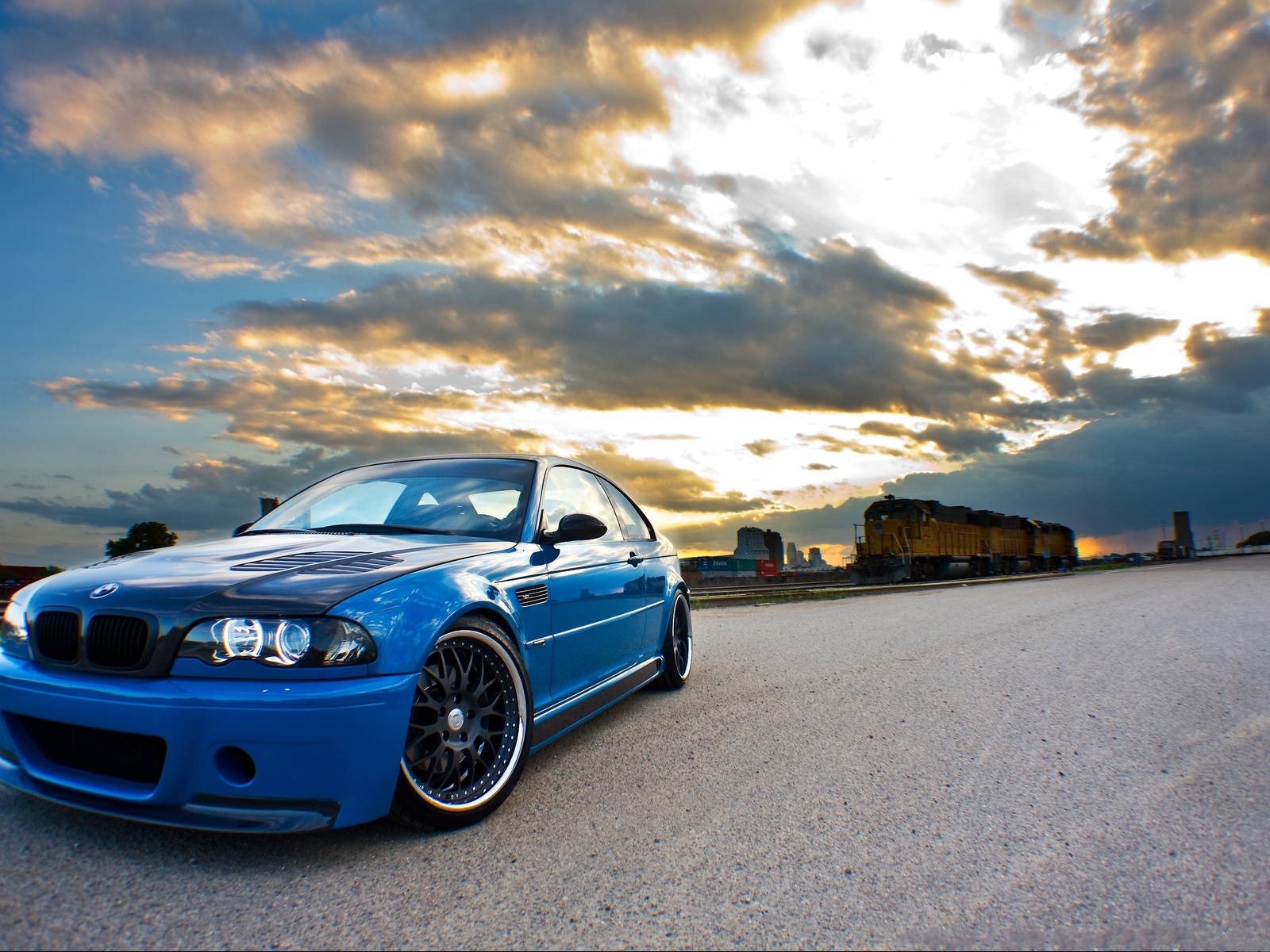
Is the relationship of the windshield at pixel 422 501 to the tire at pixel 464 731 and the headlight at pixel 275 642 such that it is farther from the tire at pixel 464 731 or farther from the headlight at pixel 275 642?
the headlight at pixel 275 642

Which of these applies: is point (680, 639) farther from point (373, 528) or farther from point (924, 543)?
point (924, 543)

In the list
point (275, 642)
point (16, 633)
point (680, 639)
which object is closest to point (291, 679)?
point (275, 642)

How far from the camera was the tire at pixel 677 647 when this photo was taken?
541 centimetres

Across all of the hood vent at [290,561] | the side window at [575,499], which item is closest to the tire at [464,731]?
the hood vent at [290,561]

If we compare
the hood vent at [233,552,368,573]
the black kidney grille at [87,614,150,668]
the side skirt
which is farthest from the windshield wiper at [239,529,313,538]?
the side skirt

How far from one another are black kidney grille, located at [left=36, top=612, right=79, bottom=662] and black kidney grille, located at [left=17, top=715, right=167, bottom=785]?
214mm

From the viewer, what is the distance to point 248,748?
238 centimetres

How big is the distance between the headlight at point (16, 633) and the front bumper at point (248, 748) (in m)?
0.46

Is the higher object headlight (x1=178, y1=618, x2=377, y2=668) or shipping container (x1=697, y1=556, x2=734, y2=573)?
shipping container (x1=697, y1=556, x2=734, y2=573)

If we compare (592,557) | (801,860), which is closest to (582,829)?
(801,860)

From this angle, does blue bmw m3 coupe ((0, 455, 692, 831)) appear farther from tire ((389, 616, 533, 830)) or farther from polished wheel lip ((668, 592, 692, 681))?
polished wheel lip ((668, 592, 692, 681))

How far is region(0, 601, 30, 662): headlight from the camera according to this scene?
2.83m

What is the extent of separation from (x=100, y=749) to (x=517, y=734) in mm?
1408

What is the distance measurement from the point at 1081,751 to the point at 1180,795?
65 cm
